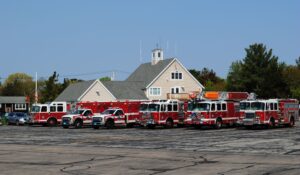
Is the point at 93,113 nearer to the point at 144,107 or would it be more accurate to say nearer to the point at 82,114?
the point at 82,114

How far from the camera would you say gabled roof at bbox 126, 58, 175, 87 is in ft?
251

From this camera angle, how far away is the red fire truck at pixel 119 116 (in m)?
46.3

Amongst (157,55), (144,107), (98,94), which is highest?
(157,55)

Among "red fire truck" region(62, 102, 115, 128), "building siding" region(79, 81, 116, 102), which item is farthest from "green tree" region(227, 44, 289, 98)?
"red fire truck" region(62, 102, 115, 128)

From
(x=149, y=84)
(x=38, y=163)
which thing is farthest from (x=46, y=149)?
(x=149, y=84)

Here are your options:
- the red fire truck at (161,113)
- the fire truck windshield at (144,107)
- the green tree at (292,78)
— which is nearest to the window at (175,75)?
the green tree at (292,78)

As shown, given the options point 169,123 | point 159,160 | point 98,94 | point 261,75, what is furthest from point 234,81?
point 159,160

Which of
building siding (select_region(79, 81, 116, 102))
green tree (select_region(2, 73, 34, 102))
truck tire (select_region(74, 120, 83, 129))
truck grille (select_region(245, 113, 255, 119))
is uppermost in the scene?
green tree (select_region(2, 73, 34, 102))

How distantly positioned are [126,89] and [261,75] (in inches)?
1000

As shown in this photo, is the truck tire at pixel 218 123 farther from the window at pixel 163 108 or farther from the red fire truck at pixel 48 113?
the red fire truck at pixel 48 113

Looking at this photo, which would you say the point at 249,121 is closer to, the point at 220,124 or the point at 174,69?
the point at 220,124

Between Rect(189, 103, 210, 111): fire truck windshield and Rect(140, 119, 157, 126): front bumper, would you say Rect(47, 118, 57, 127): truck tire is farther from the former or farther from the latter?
Rect(189, 103, 210, 111): fire truck windshield

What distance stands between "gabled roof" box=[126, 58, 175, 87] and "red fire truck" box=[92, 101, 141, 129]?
2770 centimetres

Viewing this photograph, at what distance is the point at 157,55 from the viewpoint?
80.6 meters
